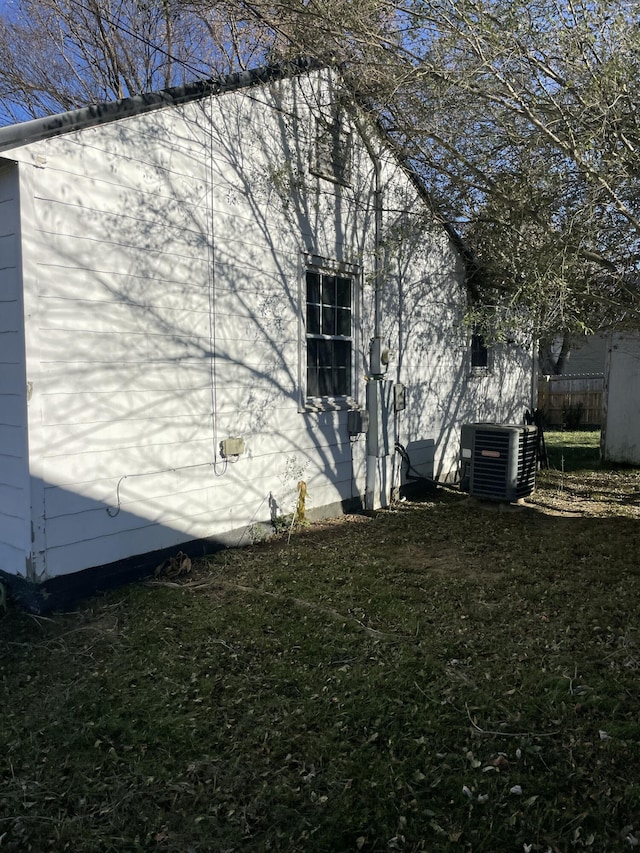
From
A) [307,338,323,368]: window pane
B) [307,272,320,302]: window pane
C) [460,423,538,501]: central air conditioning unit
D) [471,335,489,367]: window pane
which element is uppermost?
[307,272,320,302]: window pane

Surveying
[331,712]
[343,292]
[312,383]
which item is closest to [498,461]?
[312,383]

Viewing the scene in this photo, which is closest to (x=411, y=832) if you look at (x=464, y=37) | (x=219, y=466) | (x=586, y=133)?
(x=219, y=466)

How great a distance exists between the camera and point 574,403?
18609 millimetres

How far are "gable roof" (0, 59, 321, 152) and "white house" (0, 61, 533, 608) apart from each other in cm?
2

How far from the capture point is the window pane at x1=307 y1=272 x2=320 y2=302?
6902 millimetres

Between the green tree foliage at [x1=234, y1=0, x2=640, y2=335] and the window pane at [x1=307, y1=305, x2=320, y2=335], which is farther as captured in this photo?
the window pane at [x1=307, y1=305, x2=320, y2=335]

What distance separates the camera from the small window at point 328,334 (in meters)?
6.92

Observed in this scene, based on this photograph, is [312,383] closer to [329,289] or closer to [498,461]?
[329,289]

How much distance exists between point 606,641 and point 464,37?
451 centimetres

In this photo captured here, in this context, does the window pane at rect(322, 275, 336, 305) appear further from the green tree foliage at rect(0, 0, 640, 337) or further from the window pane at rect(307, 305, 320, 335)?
the green tree foliage at rect(0, 0, 640, 337)

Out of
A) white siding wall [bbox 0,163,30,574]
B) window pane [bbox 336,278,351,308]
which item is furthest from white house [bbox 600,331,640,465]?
white siding wall [bbox 0,163,30,574]

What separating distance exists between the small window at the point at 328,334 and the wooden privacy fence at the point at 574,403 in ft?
41.2

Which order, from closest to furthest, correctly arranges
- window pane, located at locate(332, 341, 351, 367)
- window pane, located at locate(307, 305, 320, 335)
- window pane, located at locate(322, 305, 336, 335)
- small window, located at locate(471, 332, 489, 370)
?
window pane, located at locate(307, 305, 320, 335) → window pane, located at locate(322, 305, 336, 335) → window pane, located at locate(332, 341, 351, 367) → small window, located at locate(471, 332, 489, 370)

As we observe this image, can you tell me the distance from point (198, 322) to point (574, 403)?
51.9 ft
